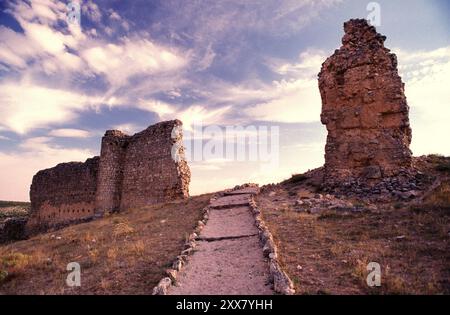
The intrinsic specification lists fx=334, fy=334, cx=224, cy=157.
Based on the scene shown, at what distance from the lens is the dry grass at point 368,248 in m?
4.87

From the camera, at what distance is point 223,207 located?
40.7 feet

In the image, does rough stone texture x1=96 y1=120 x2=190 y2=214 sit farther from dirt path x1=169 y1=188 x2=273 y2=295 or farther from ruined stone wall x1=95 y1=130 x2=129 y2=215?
dirt path x1=169 y1=188 x2=273 y2=295

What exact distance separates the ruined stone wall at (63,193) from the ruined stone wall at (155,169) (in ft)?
8.92

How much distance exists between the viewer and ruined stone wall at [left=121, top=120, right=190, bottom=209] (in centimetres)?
1633

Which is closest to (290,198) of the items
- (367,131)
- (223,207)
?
(223,207)

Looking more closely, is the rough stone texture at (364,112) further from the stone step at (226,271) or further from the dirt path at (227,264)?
the stone step at (226,271)

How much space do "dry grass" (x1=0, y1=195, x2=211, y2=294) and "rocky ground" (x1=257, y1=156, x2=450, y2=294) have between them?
250 cm

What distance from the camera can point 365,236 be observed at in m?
7.29

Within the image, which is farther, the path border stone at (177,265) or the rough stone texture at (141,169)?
the rough stone texture at (141,169)

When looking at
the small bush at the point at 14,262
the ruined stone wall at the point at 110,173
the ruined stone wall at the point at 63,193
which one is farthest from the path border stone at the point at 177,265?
the ruined stone wall at the point at 63,193
